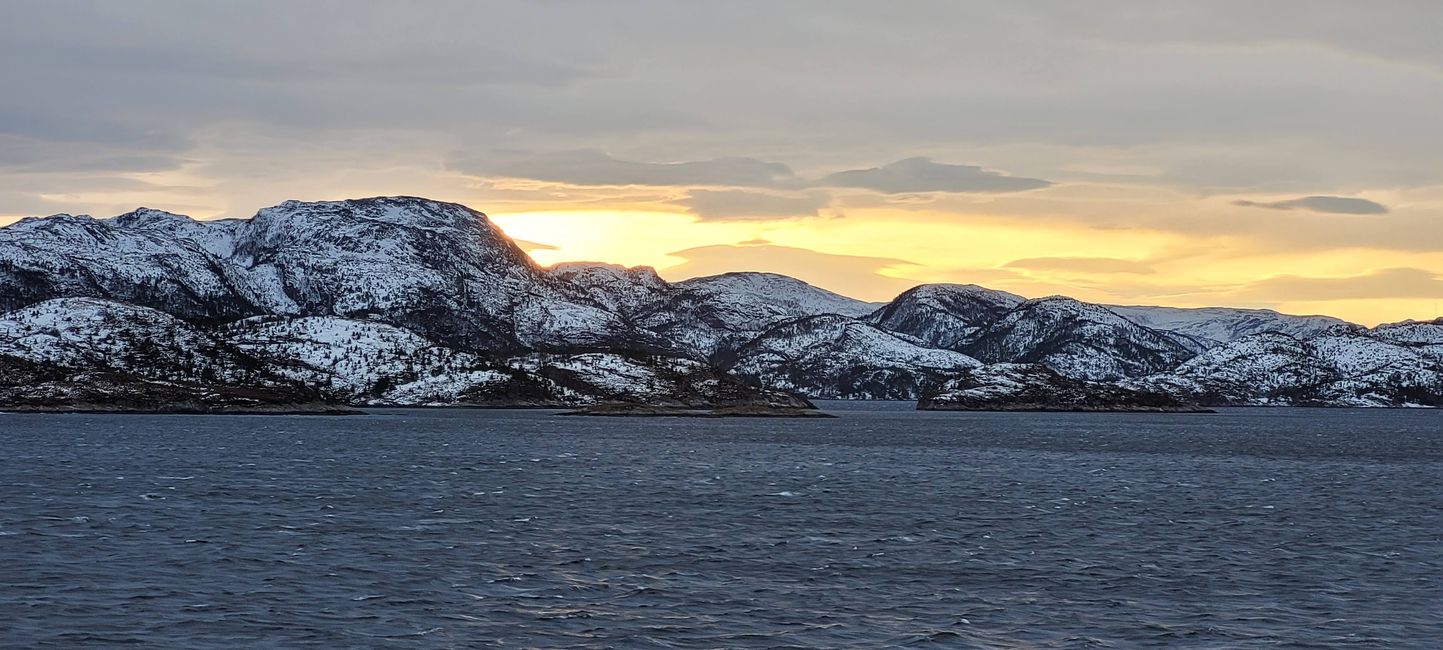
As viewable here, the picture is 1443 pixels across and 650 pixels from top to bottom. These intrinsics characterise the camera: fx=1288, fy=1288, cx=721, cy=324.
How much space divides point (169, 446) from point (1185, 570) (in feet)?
473

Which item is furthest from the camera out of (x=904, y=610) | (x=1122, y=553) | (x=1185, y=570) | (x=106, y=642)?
(x=1122, y=553)

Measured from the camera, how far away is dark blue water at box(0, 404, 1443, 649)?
44125 mm

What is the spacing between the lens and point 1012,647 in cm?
4131

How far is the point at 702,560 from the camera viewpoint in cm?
6078

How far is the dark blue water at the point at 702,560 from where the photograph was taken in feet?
145

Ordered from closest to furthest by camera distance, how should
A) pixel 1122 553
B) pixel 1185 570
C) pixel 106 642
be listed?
pixel 106 642, pixel 1185 570, pixel 1122 553

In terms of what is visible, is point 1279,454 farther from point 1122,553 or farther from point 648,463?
point 1122,553

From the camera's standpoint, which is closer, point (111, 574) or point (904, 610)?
point (904, 610)

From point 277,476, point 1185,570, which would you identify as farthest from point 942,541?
point 277,476

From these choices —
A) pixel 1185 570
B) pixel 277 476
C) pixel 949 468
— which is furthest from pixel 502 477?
pixel 1185 570

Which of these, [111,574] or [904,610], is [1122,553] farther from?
[111,574]

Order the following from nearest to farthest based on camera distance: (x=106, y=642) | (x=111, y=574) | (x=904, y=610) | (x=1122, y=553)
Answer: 1. (x=106, y=642)
2. (x=904, y=610)
3. (x=111, y=574)
4. (x=1122, y=553)

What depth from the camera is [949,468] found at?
466 feet

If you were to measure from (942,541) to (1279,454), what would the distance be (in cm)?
13751
